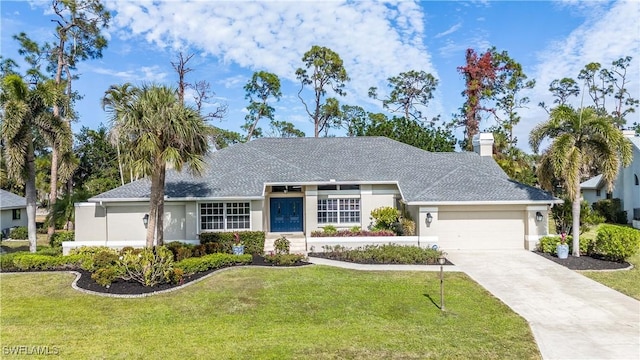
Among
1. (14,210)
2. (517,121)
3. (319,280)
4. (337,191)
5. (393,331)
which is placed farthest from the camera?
(517,121)

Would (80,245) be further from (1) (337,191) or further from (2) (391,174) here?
(2) (391,174)

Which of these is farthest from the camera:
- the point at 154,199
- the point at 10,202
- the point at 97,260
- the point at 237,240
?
the point at 10,202

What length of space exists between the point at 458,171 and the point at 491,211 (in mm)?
3532

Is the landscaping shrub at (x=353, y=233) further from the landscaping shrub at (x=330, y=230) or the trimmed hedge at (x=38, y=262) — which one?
the trimmed hedge at (x=38, y=262)

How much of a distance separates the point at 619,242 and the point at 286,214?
15519 mm

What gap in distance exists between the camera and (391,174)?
2175cm

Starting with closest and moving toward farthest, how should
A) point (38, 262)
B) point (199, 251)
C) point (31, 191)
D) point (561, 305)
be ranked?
point (561, 305), point (38, 262), point (199, 251), point (31, 191)

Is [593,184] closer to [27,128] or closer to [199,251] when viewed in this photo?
[199,251]

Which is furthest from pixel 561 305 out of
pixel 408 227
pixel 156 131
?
pixel 156 131

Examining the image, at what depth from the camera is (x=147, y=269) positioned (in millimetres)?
12578

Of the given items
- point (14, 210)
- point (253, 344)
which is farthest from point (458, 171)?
point (14, 210)

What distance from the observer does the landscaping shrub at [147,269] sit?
12586 millimetres

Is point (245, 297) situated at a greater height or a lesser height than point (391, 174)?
lesser

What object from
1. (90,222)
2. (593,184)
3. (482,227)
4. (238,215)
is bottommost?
(482,227)
